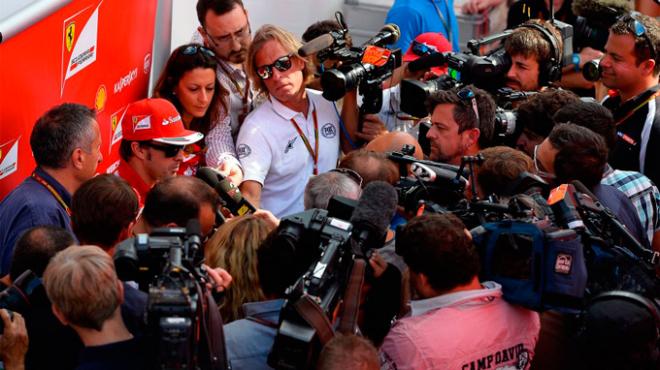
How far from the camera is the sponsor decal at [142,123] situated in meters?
5.49

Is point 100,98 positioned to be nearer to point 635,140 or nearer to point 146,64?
point 146,64

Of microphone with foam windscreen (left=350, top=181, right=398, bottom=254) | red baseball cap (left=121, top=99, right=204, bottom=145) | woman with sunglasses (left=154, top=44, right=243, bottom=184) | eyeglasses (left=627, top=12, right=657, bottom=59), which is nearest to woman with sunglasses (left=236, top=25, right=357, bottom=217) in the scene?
woman with sunglasses (left=154, top=44, right=243, bottom=184)

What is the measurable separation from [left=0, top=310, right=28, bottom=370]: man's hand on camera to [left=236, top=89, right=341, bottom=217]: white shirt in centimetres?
236

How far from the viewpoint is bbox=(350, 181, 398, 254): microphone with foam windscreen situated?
3.98 meters

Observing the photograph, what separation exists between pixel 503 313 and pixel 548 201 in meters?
0.53

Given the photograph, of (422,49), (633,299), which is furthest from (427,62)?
(633,299)

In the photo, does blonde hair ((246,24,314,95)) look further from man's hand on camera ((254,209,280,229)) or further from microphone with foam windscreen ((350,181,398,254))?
microphone with foam windscreen ((350,181,398,254))

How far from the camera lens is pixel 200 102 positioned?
6.00 m

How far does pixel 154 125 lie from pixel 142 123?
2.5 inches

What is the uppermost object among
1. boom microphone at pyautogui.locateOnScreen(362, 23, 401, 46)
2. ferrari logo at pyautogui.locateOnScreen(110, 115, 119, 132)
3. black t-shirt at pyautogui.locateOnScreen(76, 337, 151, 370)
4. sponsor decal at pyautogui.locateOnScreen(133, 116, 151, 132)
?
A: boom microphone at pyautogui.locateOnScreen(362, 23, 401, 46)

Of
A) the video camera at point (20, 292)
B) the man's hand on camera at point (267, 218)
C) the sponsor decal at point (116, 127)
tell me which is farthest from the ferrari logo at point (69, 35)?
the video camera at point (20, 292)

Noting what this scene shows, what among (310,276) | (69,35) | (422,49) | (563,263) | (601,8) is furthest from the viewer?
(601,8)

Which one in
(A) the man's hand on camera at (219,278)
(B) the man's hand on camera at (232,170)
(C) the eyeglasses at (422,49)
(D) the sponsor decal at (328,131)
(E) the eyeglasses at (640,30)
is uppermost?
(E) the eyeglasses at (640,30)

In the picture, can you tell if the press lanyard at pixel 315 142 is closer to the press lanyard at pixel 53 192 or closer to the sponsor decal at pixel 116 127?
the sponsor decal at pixel 116 127
